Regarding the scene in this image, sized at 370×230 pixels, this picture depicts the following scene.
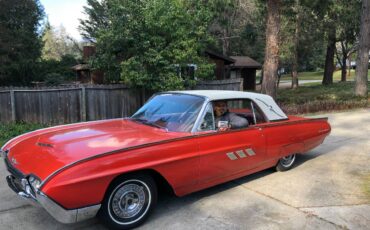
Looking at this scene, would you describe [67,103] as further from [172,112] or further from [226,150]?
[226,150]

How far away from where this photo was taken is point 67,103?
12172 millimetres

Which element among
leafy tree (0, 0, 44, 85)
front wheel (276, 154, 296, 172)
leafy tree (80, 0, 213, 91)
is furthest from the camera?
leafy tree (0, 0, 44, 85)

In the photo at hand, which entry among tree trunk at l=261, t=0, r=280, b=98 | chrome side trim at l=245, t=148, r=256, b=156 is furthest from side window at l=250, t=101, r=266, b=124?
tree trunk at l=261, t=0, r=280, b=98

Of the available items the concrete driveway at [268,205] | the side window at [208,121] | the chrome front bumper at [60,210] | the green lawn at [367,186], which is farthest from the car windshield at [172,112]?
the green lawn at [367,186]

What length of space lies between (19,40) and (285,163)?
69.7 feet

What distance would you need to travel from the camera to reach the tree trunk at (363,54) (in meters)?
19.3

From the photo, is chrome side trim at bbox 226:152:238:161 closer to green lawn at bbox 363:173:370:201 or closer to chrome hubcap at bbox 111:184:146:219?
chrome hubcap at bbox 111:184:146:219

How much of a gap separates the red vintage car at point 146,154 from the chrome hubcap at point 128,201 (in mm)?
11

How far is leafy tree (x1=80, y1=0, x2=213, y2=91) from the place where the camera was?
12.1m

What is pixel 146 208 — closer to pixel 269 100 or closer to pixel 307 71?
pixel 269 100

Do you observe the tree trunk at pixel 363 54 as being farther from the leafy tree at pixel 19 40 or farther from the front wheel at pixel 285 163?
the leafy tree at pixel 19 40

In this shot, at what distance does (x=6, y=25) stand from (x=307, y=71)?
219ft

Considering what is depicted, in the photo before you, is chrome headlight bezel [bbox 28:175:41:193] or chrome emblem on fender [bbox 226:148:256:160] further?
chrome emblem on fender [bbox 226:148:256:160]

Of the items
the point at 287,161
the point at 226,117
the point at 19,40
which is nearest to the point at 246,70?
the point at 19,40
